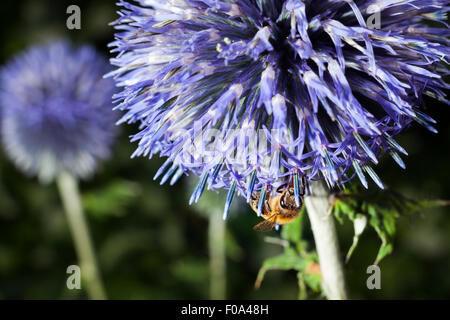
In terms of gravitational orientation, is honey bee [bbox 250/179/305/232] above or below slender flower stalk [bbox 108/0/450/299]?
below

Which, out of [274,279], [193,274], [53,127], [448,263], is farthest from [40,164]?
[448,263]

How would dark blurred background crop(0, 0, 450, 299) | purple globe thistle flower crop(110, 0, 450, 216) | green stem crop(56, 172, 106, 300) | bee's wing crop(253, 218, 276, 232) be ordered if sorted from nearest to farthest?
purple globe thistle flower crop(110, 0, 450, 216) → bee's wing crop(253, 218, 276, 232) → green stem crop(56, 172, 106, 300) → dark blurred background crop(0, 0, 450, 299)

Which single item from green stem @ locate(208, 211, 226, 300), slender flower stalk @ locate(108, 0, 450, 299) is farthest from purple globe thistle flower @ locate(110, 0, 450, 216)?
green stem @ locate(208, 211, 226, 300)

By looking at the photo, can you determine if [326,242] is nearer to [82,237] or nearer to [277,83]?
[277,83]

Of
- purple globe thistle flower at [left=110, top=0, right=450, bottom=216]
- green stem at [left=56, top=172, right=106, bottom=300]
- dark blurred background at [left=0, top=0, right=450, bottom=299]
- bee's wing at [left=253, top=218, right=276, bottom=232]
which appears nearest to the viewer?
purple globe thistle flower at [left=110, top=0, right=450, bottom=216]

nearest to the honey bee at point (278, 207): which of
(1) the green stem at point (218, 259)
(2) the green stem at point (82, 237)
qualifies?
(1) the green stem at point (218, 259)

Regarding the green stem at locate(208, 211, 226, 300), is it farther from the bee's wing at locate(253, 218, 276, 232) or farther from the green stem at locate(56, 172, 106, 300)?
the bee's wing at locate(253, 218, 276, 232)

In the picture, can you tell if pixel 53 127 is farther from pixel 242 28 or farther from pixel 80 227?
pixel 242 28
